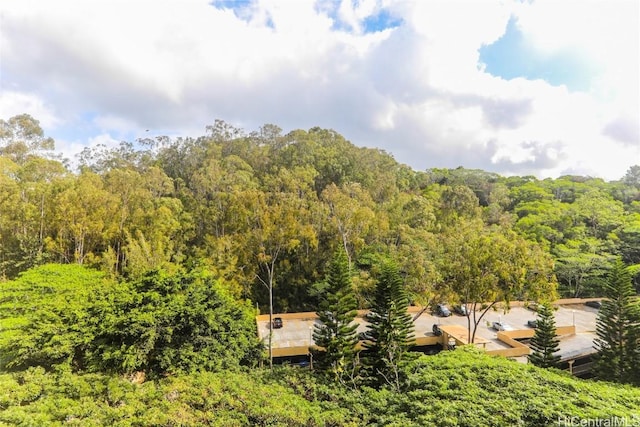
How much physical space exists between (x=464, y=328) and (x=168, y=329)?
43.8ft

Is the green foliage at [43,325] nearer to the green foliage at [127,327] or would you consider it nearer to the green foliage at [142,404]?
the green foliage at [127,327]

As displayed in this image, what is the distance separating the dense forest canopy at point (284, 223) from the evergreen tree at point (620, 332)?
2.06 m

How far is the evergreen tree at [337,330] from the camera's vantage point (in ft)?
35.4

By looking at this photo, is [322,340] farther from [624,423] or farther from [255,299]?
[255,299]

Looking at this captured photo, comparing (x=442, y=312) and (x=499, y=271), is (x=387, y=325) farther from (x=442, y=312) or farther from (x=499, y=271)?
(x=442, y=312)

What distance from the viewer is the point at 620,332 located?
11.3 metres

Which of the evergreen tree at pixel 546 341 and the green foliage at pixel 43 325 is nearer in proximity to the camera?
the green foliage at pixel 43 325

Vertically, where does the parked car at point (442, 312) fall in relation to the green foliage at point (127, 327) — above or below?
below

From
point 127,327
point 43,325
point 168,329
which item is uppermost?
point 43,325

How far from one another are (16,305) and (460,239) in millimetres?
15020

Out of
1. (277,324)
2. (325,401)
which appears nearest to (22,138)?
(277,324)

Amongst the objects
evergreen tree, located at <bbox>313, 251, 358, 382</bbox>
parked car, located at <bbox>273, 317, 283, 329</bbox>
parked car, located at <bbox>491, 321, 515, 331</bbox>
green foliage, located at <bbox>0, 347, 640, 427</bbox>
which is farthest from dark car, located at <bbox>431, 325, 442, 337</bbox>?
green foliage, located at <bbox>0, 347, 640, 427</bbox>

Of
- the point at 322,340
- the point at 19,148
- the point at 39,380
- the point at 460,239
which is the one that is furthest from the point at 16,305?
the point at 19,148

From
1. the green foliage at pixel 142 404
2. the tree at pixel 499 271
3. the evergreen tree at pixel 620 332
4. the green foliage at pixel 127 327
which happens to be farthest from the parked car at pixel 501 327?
the green foliage at pixel 142 404
